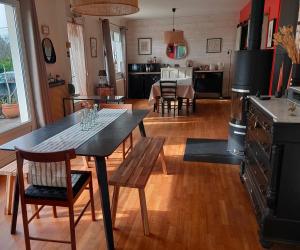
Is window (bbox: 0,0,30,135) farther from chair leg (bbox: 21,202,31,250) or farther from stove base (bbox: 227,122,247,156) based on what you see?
stove base (bbox: 227,122,247,156)

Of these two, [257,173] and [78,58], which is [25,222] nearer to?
[257,173]

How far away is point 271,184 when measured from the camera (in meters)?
1.76

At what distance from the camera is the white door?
3484 millimetres

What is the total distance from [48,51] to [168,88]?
2.75m

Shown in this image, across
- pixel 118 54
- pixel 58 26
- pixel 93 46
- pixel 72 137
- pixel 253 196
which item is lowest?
pixel 253 196

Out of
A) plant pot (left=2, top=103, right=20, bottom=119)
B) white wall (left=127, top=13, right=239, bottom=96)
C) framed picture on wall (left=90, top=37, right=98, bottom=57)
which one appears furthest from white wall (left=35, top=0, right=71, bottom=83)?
white wall (left=127, top=13, right=239, bottom=96)

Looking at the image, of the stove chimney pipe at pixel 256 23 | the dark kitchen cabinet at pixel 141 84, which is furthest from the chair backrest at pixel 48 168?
the dark kitchen cabinet at pixel 141 84

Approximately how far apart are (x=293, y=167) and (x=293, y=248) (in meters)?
0.67

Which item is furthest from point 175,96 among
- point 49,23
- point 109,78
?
point 49,23

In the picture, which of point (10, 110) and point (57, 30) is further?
point (57, 30)

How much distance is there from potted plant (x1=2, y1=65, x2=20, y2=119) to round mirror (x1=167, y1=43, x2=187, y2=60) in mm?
5687

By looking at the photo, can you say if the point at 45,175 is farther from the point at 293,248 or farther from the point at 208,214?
the point at 293,248

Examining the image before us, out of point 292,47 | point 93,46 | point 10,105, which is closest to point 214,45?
point 93,46

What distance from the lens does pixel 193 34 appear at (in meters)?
8.12
